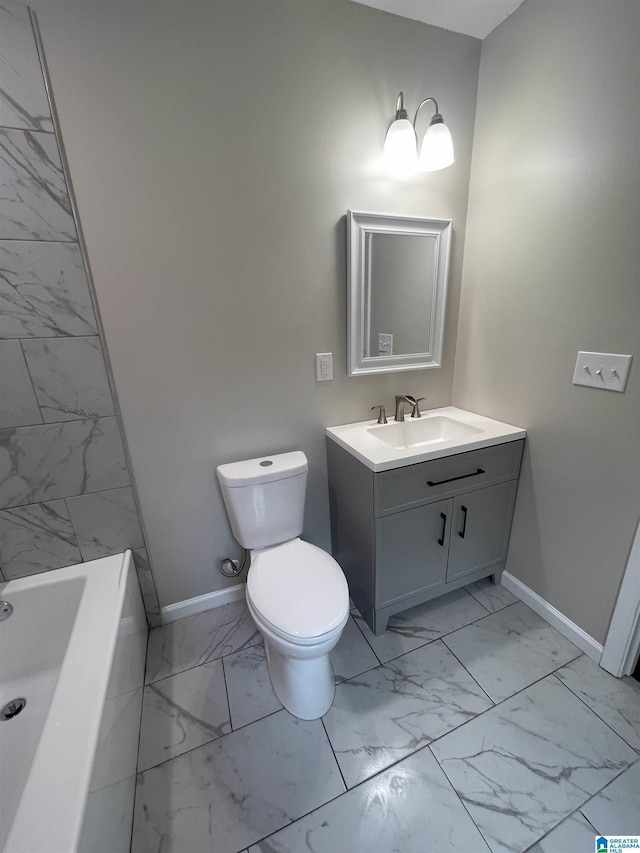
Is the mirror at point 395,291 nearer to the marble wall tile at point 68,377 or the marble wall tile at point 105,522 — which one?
the marble wall tile at point 68,377

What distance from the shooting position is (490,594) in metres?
1.75

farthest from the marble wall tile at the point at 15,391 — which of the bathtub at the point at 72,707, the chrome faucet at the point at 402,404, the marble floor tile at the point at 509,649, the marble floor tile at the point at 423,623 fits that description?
the marble floor tile at the point at 509,649

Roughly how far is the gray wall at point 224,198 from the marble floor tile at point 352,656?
0.64m

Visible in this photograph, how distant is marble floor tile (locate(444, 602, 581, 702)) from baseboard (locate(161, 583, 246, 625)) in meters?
1.00

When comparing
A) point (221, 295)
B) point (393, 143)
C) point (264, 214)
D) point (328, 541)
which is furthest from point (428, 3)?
point (328, 541)

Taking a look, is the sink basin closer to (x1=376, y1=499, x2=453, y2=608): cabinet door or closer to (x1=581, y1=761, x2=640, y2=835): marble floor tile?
(x1=376, y1=499, x2=453, y2=608): cabinet door

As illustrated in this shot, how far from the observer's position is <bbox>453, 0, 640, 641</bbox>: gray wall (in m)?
1.12

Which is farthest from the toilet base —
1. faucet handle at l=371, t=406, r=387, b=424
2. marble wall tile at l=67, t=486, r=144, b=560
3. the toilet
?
faucet handle at l=371, t=406, r=387, b=424

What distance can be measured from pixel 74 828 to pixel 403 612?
4.41 ft

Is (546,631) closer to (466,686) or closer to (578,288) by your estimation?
(466,686)

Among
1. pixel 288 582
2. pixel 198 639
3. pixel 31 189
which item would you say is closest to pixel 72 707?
pixel 288 582

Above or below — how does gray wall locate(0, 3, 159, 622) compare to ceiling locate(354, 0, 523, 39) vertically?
below

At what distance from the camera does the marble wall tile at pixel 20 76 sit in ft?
3.21

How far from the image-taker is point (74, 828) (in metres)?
0.65
